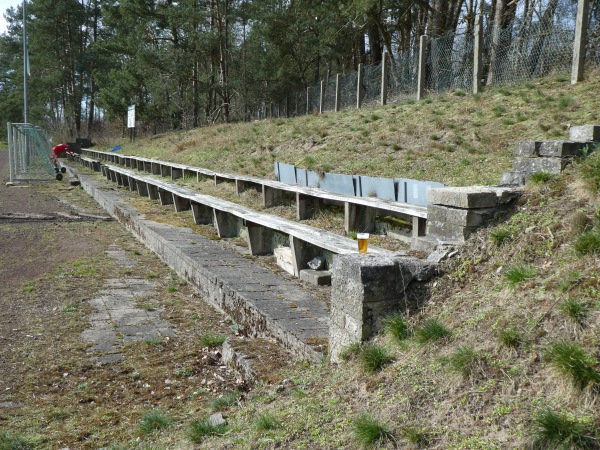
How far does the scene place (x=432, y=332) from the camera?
9.53 feet

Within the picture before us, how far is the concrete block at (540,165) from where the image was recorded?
3.73 metres

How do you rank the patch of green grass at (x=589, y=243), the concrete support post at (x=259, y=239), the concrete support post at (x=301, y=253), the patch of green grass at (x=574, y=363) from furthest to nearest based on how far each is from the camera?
the concrete support post at (x=259, y=239) < the concrete support post at (x=301, y=253) < the patch of green grass at (x=589, y=243) < the patch of green grass at (x=574, y=363)

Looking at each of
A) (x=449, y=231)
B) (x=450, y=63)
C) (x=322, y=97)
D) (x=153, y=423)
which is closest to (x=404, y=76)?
(x=450, y=63)

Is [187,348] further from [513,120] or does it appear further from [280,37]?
[280,37]

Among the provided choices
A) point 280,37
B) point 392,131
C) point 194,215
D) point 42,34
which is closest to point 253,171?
point 194,215

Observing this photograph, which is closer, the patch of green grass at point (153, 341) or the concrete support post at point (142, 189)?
the patch of green grass at point (153, 341)

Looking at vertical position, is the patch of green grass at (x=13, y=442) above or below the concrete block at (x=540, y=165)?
below

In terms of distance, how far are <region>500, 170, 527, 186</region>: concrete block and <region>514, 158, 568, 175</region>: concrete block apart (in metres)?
0.03

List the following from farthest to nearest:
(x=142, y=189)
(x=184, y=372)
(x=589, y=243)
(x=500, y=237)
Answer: (x=142, y=189), (x=184, y=372), (x=500, y=237), (x=589, y=243)

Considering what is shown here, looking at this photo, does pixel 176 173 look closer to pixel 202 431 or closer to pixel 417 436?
pixel 202 431

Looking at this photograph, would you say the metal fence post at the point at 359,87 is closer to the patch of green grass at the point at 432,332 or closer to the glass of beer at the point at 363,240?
the glass of beer at the point at 363,240

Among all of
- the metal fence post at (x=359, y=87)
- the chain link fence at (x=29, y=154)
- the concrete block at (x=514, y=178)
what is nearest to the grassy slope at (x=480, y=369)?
the concrete block at (x=514, y=178)

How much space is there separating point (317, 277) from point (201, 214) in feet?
14.7

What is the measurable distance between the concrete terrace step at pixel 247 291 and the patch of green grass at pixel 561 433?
66.0 inches
